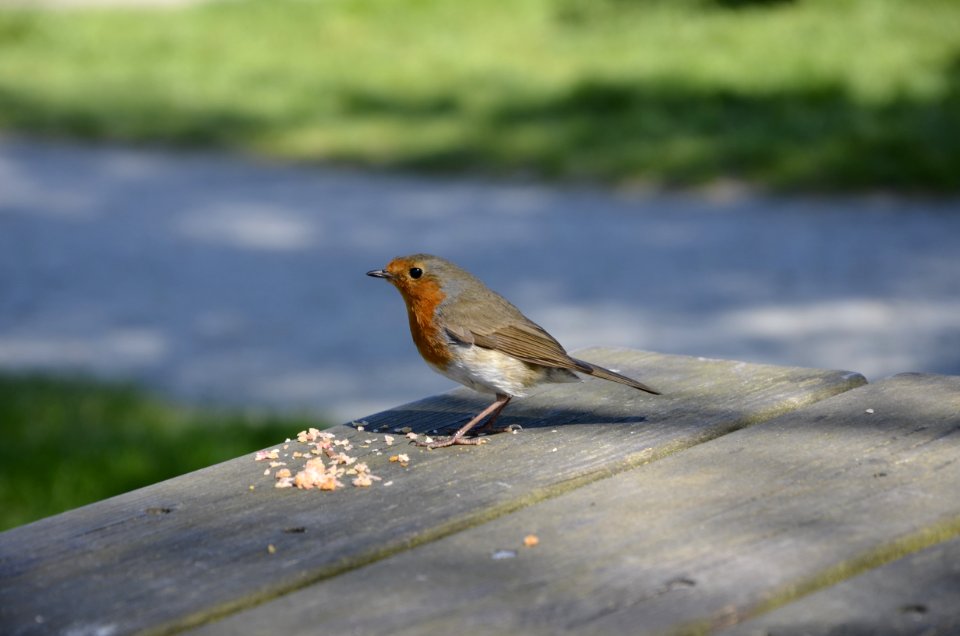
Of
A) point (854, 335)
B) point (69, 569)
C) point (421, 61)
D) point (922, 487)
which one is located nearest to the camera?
point (69, 569)

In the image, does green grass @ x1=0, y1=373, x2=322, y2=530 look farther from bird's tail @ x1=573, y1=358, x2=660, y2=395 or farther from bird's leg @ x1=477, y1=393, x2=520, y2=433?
bird's tail @ x1=573, y1=358, x2=660, y2=395

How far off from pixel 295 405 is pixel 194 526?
4361mm

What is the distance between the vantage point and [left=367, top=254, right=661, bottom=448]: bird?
9.61 ft

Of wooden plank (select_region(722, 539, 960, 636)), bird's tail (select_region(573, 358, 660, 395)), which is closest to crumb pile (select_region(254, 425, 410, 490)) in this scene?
bird's tail (select_region(573, 358, 660, 395))

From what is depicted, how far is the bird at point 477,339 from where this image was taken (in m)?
2.93

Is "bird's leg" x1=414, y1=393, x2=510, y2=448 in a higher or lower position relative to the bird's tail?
lower

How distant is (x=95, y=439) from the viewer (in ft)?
18.9

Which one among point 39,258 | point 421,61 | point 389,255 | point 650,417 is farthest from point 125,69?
point 650,417

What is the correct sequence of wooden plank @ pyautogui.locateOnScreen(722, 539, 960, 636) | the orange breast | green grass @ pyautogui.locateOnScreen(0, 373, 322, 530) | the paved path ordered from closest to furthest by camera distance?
1. wooden plank @ pyautogui.locateOnScreen(722, 539, 960, 636)
2. the orange breast
3. green grass @ pyautogui.locateOnScreen(0, 373, 322, 530)
4. the paved path

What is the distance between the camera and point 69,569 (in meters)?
1.92

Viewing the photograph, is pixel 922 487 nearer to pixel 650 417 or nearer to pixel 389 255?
pixel 650 417

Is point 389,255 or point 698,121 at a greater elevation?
point 698,121

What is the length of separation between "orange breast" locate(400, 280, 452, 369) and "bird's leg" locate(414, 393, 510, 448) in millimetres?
166

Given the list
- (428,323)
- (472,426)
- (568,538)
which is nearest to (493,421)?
(472,426)
